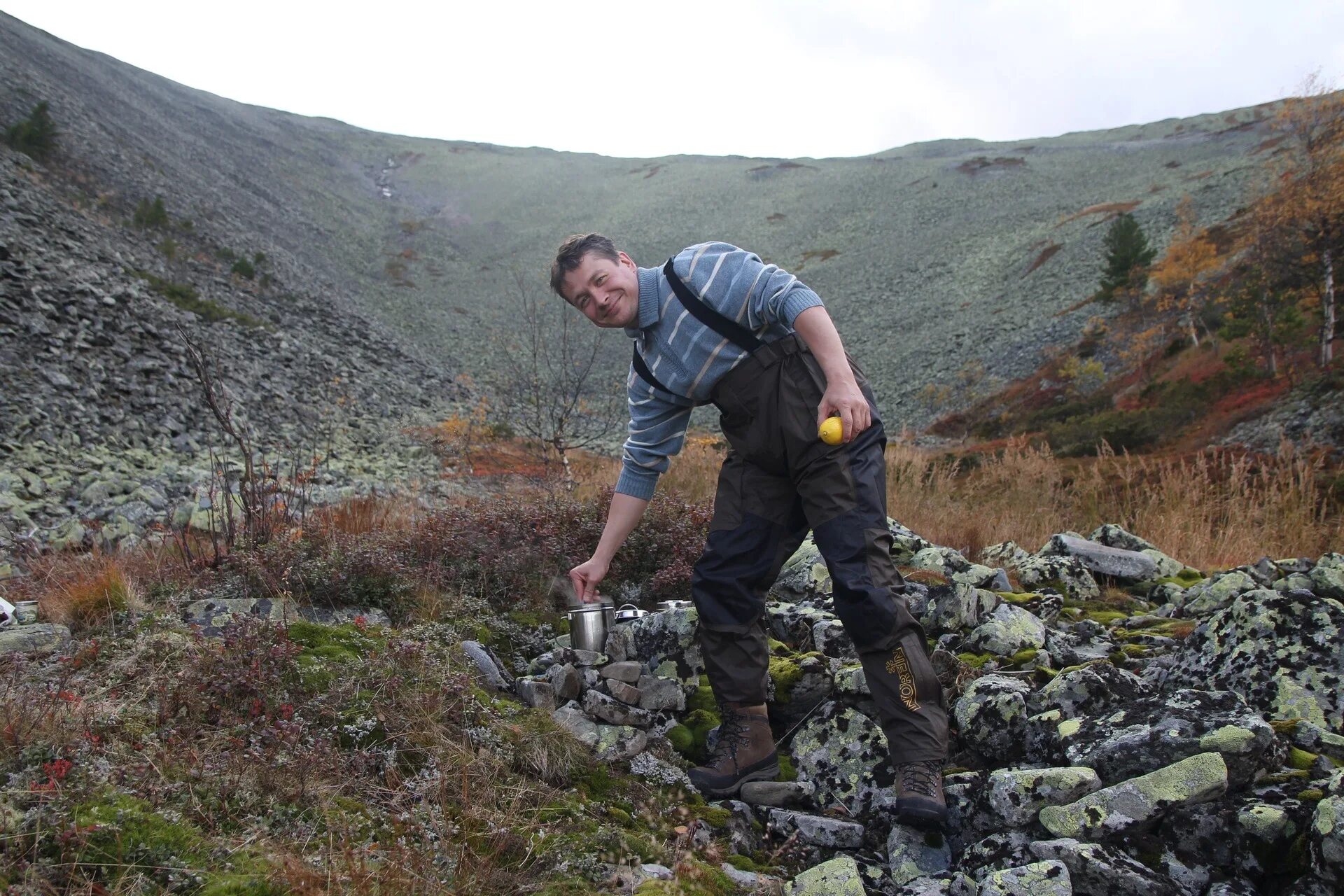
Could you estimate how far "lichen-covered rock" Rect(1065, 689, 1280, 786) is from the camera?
2254mm

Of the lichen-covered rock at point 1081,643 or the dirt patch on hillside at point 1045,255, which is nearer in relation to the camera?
the lichen-covered rock at point 1081,643

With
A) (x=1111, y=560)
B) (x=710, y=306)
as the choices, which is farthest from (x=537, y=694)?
(x=1111, y=560)

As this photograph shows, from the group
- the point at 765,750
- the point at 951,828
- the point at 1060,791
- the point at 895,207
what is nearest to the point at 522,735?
A: the point at 765,750

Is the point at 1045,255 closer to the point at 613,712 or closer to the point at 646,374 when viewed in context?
the point at 646,374

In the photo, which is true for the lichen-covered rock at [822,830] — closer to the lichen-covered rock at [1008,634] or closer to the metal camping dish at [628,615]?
the lichen-covered rock at [1008,634]

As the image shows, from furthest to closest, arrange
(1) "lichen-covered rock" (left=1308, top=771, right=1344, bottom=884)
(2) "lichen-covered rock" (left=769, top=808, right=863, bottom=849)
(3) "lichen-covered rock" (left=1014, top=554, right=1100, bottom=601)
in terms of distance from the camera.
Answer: (3) "lichen-covered rock" (left=1014, top=554, right=1100, bottom=601) < (2) "lichen-covered rock" (left=769, top=808, right=863, bottom=849) < (1) "lichen-covered rock" (left=1308, top=771, right=1344, bottom=884)

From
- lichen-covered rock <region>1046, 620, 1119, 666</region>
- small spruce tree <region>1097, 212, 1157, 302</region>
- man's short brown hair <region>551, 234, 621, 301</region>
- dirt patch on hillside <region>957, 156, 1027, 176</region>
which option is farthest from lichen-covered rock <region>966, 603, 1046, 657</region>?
dirt patch on hillside <region>957, 156, 1027, 176</region>

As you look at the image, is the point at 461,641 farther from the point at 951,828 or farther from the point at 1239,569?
the point at 1239,569

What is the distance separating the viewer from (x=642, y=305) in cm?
296

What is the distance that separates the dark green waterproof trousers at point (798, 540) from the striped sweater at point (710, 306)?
0.08 metres

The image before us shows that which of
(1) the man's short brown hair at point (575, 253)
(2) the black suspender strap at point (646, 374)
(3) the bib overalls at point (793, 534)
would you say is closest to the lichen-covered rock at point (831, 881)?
(3) the bib overalls at point (793, 534)

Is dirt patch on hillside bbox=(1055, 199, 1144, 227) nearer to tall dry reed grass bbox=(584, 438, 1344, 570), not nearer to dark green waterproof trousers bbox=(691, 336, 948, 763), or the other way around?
tall dry reed grass bbox=(584, 438, 1344, 570)

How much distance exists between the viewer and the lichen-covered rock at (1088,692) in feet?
9.03

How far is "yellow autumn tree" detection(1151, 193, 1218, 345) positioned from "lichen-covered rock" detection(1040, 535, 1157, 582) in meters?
22.2
